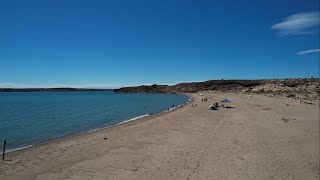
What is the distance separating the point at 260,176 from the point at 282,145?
6.30m

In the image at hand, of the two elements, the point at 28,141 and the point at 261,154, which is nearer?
the point at 261,154

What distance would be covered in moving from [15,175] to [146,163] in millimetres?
6048

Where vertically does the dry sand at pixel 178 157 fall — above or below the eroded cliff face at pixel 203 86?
below

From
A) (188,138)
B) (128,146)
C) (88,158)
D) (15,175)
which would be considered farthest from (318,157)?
(15,175)

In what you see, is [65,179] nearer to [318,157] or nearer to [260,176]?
[260,176]

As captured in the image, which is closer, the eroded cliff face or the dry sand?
the dry sand

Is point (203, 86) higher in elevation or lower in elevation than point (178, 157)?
higher

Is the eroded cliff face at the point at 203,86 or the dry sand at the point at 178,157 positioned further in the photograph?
the eroded cliff face at the point at 203,86

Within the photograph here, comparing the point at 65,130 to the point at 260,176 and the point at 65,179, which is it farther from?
the point at 260,176

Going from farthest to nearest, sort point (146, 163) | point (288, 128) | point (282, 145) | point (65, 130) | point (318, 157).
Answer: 1. point (65, 130)
2. point (288, 128)
3. point (282, 145)
4. point (318, 157)
5. point (146, 163)

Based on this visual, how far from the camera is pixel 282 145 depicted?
17.6m

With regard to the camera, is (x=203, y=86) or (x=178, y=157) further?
(x=203, y=86)

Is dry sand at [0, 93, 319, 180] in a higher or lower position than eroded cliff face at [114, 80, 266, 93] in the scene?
lower

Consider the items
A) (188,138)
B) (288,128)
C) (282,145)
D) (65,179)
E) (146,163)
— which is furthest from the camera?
(288,128)
